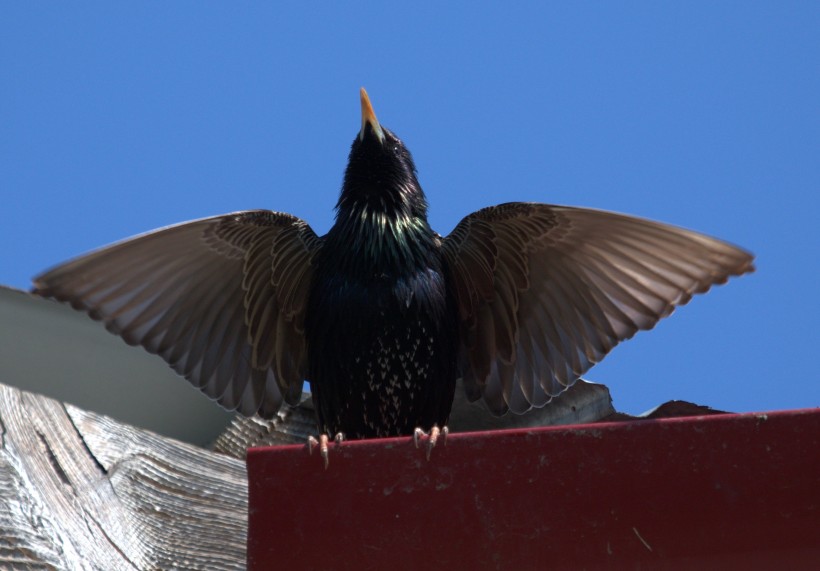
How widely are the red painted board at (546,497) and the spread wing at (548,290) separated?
167cm

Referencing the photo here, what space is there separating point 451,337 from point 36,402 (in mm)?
1682

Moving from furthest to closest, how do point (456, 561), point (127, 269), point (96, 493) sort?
point (127, 269)
point (96, 493)
point (456, 561)

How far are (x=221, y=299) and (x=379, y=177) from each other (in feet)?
2.21

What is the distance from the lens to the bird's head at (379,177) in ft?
15.3

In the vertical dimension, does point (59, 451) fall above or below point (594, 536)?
above

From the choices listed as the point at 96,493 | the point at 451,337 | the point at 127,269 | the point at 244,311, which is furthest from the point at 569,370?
the point at 96,493

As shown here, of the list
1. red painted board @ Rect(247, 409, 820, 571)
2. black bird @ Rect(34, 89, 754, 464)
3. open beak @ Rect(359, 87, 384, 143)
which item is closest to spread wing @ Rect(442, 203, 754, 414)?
black bird @ Rect(34, 89, 754, 464)

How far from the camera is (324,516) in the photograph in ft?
8.45

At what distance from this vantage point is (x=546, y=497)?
2.58 m

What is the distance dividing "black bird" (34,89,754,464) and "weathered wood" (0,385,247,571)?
3.60 ft

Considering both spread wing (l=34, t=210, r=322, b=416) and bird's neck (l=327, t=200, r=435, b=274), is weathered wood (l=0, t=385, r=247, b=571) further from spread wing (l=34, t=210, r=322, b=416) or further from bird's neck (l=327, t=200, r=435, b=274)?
bird's neck (l=327, t=200, r=435, b=274)

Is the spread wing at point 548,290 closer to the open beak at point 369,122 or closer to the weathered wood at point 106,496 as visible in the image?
the open beak at point 369,122

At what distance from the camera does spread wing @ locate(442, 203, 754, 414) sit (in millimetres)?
4293

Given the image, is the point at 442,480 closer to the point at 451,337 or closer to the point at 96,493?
the point at 96,493
